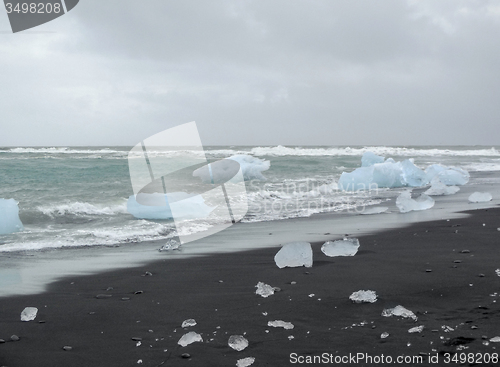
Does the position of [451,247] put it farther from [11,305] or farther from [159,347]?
[11,305]

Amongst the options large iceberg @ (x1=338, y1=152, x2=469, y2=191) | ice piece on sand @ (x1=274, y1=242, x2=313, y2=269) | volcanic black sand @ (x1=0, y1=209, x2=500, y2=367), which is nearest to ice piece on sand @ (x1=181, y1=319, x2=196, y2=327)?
volcanic black sand @ (x1=0, y1=209, x2=500, y2=367)

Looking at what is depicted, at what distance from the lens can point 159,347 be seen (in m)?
2.15

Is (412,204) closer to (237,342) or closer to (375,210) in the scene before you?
(375,210)

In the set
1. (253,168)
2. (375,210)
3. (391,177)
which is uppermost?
(375,210)

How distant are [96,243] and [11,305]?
227cm

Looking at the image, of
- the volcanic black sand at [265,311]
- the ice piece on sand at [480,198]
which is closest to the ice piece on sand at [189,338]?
the volcanic black sand at [265,311]

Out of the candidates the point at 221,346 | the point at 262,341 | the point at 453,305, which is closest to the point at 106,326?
the point at 221,346

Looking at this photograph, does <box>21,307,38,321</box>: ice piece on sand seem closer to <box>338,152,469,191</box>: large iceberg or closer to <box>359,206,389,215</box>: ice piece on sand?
<box>359,206,389,215</box>: ice piece on sand

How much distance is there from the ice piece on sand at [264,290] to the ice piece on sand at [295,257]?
622mm

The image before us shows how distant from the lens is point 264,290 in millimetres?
2961

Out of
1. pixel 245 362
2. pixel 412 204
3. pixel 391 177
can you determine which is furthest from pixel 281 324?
pixel 391 177

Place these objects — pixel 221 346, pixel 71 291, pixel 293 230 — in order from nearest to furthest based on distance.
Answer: pixel 221 346 → pixel 71 291 → pixel 293 230

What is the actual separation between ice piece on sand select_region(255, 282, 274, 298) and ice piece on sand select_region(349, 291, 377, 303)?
0.54 meters

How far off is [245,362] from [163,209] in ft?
17.9
